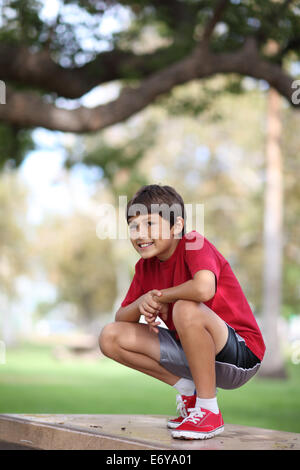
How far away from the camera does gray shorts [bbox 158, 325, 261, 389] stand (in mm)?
2582

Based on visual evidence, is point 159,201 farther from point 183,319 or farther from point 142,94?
point 142,94

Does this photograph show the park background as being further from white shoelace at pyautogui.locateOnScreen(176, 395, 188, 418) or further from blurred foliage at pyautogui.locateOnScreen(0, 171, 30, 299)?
white shoelace at pyautogui.locateOnScreen(176, 395, 188, 418)

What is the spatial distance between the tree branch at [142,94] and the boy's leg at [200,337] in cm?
396

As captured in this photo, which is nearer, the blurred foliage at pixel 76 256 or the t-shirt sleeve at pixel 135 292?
the t-shirt sleeve at pixel 135 292

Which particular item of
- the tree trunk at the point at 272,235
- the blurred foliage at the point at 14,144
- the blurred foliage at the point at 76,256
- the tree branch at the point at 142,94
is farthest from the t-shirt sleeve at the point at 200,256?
the blurred foliage at the point at 76,256

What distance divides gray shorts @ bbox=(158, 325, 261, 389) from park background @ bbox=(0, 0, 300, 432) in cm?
379

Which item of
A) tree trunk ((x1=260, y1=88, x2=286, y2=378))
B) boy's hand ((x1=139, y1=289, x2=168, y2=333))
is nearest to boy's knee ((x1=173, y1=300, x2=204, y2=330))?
boy's hand ((x1=139, y1=289, x2=168, y2=333))

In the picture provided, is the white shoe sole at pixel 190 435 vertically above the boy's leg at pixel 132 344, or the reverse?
the boy's leg at pixel 132 344

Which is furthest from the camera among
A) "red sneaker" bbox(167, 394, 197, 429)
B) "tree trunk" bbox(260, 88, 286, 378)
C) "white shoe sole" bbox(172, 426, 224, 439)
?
"tree trunk" bbox(260, 88, 286, 378)

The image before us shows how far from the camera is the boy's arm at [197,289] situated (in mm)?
2412

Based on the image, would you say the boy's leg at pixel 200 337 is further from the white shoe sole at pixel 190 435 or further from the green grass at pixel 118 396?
the green grass at pixel 118 396

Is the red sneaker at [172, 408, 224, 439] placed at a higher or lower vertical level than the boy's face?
lower

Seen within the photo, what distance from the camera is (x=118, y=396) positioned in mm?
9633
